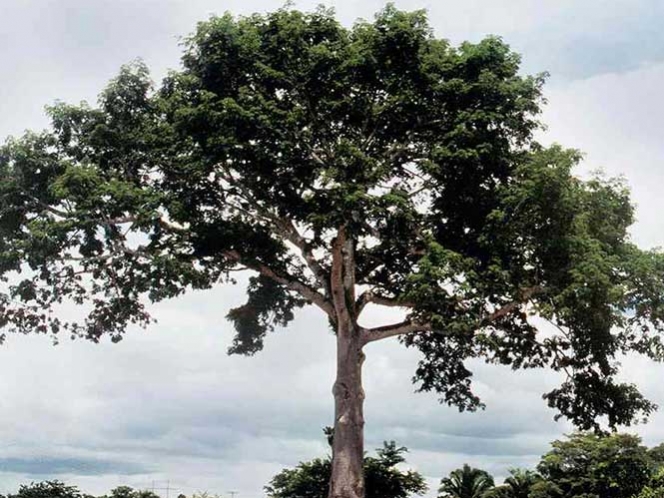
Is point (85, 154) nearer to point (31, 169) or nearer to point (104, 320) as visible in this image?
point (31, 169)

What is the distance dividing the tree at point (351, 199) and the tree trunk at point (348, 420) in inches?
1.9

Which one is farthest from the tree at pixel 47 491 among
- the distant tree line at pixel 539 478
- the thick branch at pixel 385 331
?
the thick branch at pixel 385 331

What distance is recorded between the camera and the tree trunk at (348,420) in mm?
25844

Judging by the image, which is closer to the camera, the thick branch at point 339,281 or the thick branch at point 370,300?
the thick branch at point 339,281

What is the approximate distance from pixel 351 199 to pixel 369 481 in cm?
1247

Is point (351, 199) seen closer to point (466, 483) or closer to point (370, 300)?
point (370, 300)

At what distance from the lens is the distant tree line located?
26.3 meters

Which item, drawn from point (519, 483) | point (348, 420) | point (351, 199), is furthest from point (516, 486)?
point (351, 199)

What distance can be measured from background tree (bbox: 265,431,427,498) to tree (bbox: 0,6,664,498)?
4.89m

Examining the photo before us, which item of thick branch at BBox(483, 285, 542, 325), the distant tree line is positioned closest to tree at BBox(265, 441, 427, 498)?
the distant tree line

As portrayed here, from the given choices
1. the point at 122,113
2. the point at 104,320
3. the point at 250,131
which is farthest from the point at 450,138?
the point at 104,320

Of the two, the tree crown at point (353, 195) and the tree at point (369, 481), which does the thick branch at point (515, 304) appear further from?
→ the tree at point (369, 481)

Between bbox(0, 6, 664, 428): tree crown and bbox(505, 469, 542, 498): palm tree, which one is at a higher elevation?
bbox(0, 6, 664, 428): tree crown

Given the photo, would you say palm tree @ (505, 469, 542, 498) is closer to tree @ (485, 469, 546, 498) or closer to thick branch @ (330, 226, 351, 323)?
tree @ (485, 469, 546, 498)
